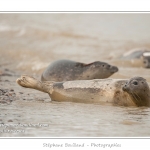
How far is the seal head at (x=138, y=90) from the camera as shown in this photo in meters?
7.60

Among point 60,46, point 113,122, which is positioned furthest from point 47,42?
point 113,122

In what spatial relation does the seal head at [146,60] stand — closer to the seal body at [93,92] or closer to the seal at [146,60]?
the seal at [146,60]

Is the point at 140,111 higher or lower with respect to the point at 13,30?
lower

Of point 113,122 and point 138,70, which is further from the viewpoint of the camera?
point 138,70

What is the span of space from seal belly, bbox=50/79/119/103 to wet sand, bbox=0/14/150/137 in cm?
11

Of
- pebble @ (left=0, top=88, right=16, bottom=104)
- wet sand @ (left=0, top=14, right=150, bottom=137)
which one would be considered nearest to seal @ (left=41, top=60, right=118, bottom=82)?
wet sand @ (left=0, top=14, right=150, bottom=137)

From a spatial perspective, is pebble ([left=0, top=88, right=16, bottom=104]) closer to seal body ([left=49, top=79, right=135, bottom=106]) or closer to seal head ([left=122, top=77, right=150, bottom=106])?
seal body ([left=49, top=79, right=135, bottom=106])

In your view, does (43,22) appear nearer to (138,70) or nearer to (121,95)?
(138,70)

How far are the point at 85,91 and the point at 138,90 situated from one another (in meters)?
0.86

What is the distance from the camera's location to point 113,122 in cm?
707

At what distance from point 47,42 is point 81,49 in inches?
55.8

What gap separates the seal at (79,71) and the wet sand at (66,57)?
83 cm

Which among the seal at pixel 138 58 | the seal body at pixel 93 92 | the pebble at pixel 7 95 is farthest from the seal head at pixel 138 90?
the seal at pixel 138 58

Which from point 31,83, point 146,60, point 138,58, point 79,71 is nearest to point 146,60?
point 146,60
